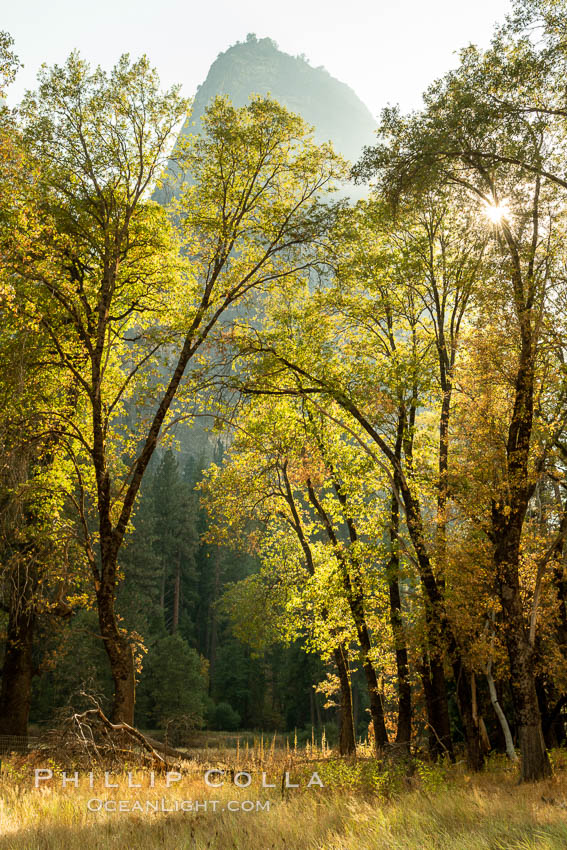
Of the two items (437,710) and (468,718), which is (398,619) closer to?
(437,710)

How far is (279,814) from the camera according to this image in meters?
6.27

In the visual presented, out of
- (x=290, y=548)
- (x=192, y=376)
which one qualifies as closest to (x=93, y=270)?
(x=192, y=376)

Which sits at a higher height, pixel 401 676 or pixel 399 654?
pixel 399 654

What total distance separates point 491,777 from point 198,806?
7193mm

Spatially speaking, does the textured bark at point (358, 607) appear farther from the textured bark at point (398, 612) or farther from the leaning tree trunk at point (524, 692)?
the leaning tree trunk at point (524, 692)

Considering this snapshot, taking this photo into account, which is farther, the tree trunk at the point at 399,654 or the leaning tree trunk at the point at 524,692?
the tree trunk at the point at 399,654

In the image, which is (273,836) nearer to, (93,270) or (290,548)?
(93,270)

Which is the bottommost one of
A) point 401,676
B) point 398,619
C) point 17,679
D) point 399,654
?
point 17,679

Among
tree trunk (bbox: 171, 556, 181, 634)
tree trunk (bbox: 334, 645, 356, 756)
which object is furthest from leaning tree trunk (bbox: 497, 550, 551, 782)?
tree trunk (bbox: 171, 556, 181, 634)

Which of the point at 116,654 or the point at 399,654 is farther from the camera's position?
the point at 399,654

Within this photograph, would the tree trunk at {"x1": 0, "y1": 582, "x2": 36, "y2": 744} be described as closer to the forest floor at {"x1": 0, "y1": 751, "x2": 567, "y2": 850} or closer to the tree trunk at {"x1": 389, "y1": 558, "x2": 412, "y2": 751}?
the forest floor at {"x1": 0, "y1": 751, "x2": 567, "y2": 850}

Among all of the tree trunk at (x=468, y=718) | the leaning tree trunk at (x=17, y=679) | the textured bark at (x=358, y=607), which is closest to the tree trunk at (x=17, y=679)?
the leaning tree trunk at (x=17, y=679)

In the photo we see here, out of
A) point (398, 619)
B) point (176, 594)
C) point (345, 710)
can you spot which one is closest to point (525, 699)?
point (398, 619)

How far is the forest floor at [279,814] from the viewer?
520 centimetres
